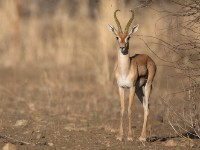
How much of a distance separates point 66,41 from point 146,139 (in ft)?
34.8

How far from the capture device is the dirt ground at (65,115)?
9.18 metres

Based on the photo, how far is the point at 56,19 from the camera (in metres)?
25.7

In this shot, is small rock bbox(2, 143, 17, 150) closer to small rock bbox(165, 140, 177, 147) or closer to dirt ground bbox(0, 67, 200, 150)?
dirt ground bbox(0, 67, 200, 150)

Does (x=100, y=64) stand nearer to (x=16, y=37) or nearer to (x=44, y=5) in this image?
(x=16, y=37)

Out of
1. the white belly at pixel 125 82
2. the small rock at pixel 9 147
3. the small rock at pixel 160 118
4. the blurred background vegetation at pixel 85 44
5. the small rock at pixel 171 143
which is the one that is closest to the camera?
the small rock at pixel 9 147

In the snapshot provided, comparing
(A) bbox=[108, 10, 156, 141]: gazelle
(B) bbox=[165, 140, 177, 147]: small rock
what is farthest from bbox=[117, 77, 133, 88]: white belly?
(B) bbox=[165, 140, 177, 147]: small rock

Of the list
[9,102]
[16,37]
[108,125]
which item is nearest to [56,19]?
[16,37]

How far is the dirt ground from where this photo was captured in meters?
9.18

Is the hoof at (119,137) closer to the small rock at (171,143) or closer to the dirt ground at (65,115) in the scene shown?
the dirt ground at (65,115)

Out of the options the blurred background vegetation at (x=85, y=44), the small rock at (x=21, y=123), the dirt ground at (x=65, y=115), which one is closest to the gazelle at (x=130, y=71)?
the dirt ground at (x=65, y=115)

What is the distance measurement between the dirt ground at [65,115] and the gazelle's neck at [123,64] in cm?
101

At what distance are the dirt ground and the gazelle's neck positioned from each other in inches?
39.9

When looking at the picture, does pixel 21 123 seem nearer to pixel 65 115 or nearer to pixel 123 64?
pixel 65 115

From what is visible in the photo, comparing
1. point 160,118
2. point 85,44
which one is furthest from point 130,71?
point 85,44
